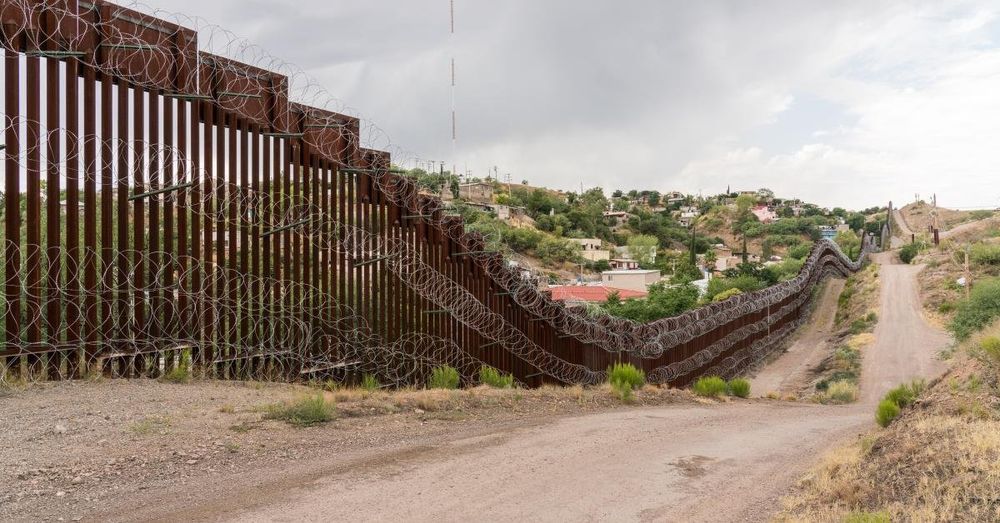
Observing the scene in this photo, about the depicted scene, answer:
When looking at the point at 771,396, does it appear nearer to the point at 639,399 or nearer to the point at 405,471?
the point at 639,399

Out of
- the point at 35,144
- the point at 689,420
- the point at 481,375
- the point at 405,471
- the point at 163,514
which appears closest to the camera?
the point at 163,514

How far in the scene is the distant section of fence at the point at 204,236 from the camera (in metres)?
7.21

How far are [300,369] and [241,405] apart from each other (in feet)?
8.00

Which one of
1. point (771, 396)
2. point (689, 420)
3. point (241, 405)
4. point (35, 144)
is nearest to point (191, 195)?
point (35, 144)

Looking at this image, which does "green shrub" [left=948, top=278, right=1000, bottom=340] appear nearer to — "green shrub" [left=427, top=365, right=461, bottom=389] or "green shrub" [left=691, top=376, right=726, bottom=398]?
"green shrub" [left=691, top=376, right=726, bottom=398]

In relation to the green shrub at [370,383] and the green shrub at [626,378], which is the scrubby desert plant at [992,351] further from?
the green shrub at [370,383]

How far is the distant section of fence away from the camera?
7.21 metres

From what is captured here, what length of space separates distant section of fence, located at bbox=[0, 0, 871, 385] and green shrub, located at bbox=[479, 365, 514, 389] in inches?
8.2

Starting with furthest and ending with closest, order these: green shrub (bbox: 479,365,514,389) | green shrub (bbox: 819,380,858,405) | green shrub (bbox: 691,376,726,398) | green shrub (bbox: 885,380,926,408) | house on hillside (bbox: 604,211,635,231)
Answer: house on hillside (bbox: 604,211,635,231), green shrub (bbox: 819,380,858,405), green shrub (bbox: 691,376,726,398), green shrub (bbox: 479,365,514,389), green shrub (bbox: 885,380,926,408)

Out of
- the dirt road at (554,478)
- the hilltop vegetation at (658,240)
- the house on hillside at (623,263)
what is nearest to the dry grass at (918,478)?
the dirt road at (554,478)

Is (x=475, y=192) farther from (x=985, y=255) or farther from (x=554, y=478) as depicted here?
(x=554, y=478)

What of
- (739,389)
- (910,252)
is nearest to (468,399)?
(739,389)

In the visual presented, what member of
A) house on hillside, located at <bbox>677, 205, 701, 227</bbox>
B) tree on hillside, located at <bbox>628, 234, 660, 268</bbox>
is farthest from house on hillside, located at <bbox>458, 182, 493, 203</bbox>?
house on hillside, located at <bbox>677, 205, 701, 227</bbox>

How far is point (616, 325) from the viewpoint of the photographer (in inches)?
766
